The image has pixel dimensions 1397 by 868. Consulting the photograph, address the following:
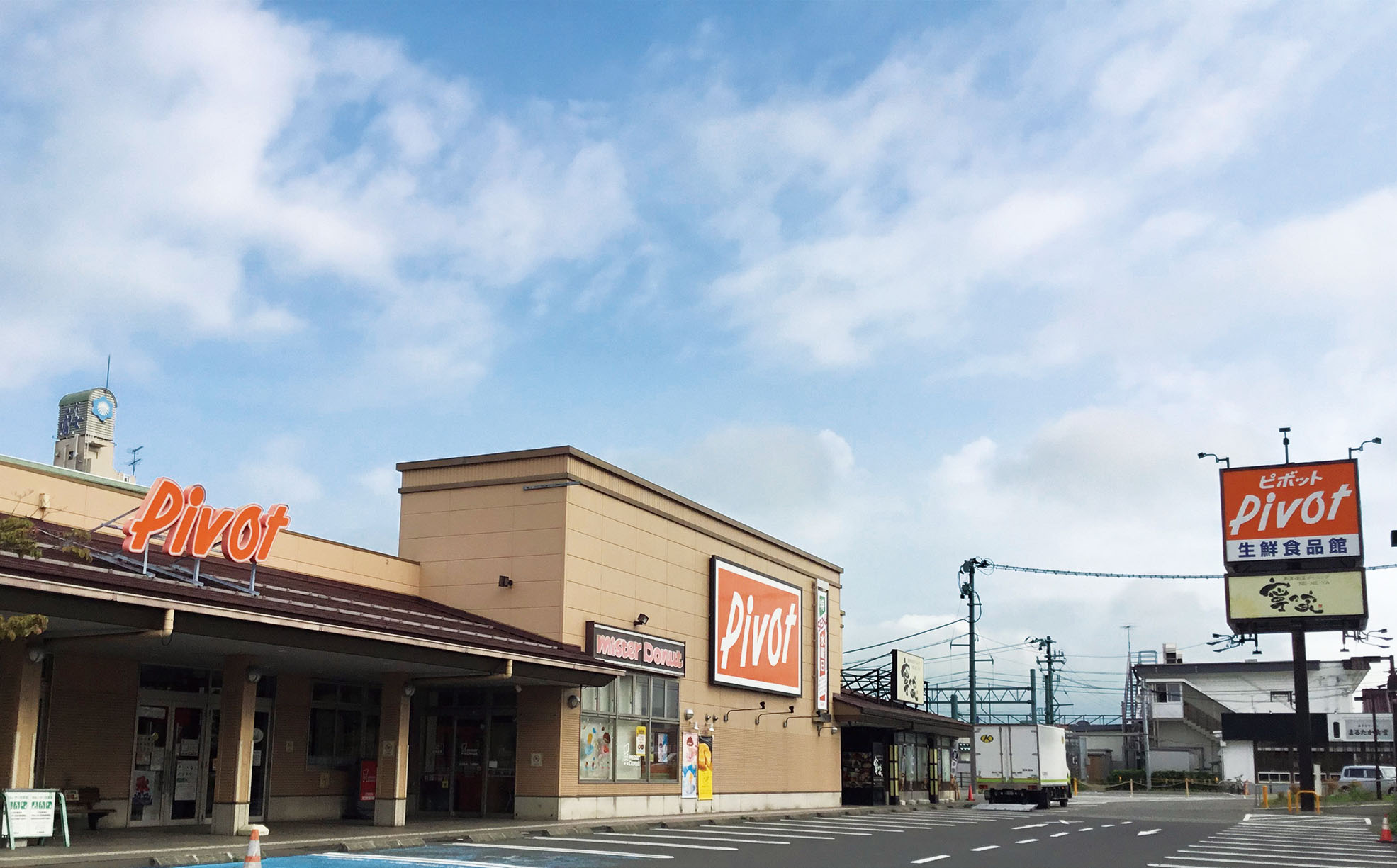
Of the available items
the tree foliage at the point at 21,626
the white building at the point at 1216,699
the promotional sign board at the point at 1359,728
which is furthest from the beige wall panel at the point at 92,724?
the promotional sign board at the point at 1359,728

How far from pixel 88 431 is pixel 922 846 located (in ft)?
160

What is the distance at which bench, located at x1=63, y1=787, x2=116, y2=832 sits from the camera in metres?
19.2

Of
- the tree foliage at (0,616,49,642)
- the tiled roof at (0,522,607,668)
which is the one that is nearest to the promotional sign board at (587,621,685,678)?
the tiled roof at (0,522,607,668)

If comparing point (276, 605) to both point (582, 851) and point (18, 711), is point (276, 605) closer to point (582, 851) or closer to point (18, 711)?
point (18, 711)

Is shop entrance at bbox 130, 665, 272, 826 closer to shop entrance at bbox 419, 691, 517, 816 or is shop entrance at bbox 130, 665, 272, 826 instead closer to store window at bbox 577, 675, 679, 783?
shop entrance at bbox 419, 691, 517, 816

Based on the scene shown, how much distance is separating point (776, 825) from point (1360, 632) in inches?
1082

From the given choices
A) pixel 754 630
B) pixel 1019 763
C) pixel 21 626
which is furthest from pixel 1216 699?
pixel 21 626

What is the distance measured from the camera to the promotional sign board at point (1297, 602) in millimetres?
42312

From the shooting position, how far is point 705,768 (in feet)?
103

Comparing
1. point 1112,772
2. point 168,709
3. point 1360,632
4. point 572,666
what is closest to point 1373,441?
point 1360,632

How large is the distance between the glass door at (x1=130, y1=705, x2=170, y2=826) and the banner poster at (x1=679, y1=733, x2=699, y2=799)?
1253 cm

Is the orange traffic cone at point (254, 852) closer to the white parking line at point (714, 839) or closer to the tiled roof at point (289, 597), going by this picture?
the tiled roof at point (289, 597)

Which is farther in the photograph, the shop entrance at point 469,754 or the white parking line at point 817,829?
the shop entrance at point 469,754

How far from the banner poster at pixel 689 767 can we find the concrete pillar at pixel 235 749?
12508 millimetres
